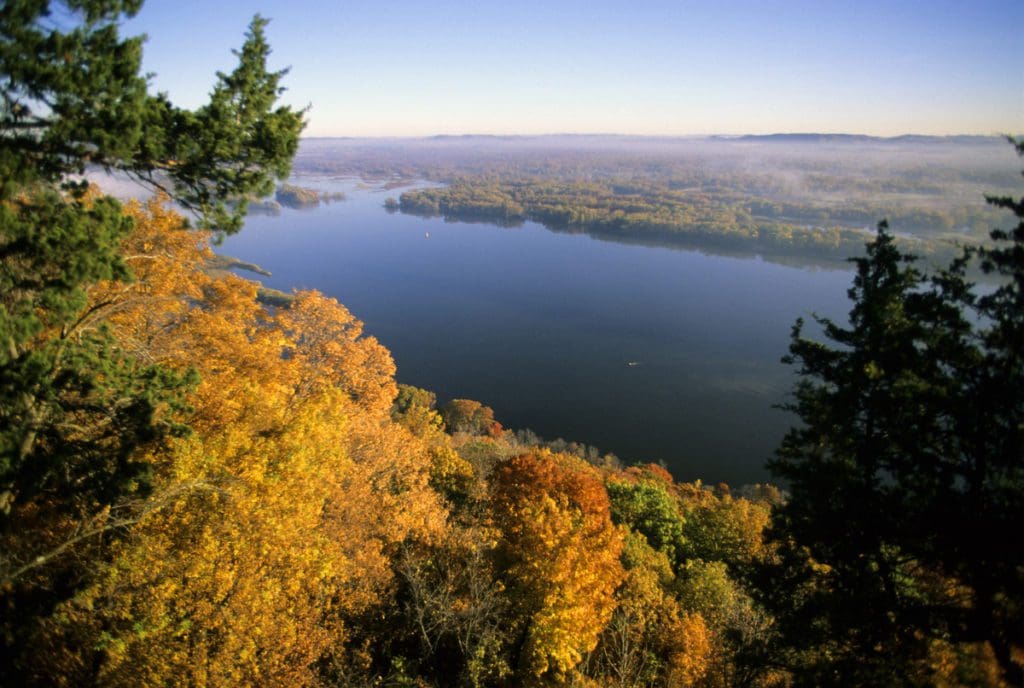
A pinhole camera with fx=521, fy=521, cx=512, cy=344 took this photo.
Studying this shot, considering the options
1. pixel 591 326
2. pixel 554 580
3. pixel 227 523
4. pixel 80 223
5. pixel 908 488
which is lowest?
pixel 591 326

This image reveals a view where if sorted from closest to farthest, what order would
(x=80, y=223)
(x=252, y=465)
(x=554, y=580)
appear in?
(x=80, y=223) → (x=252, y=465) → (x=554, y=580)

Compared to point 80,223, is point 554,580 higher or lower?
lower

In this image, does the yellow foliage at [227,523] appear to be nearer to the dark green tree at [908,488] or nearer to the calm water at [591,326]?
the dark green tree at [908,488]

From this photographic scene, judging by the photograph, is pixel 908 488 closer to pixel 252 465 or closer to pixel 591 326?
pixel 252 465

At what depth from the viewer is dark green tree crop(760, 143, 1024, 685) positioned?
466cm

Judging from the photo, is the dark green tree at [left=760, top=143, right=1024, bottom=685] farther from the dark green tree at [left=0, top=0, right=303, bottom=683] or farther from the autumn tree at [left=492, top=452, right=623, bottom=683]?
the dark green tree at [left=0, top=0, right=303, bottom=683]

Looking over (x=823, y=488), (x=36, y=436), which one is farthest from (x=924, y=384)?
(x=36, y=436)

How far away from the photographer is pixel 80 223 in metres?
4.58

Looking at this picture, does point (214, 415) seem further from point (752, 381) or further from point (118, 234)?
point (752, 381)

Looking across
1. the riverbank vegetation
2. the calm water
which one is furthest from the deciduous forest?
the riverbank vegetation

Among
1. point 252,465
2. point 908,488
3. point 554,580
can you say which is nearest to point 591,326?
point 554,580

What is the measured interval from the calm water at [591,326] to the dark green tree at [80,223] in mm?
29077

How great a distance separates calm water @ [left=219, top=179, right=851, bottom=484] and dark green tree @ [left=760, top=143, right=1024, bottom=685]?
85.2 ft

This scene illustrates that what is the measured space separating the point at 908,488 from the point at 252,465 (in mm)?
7282
